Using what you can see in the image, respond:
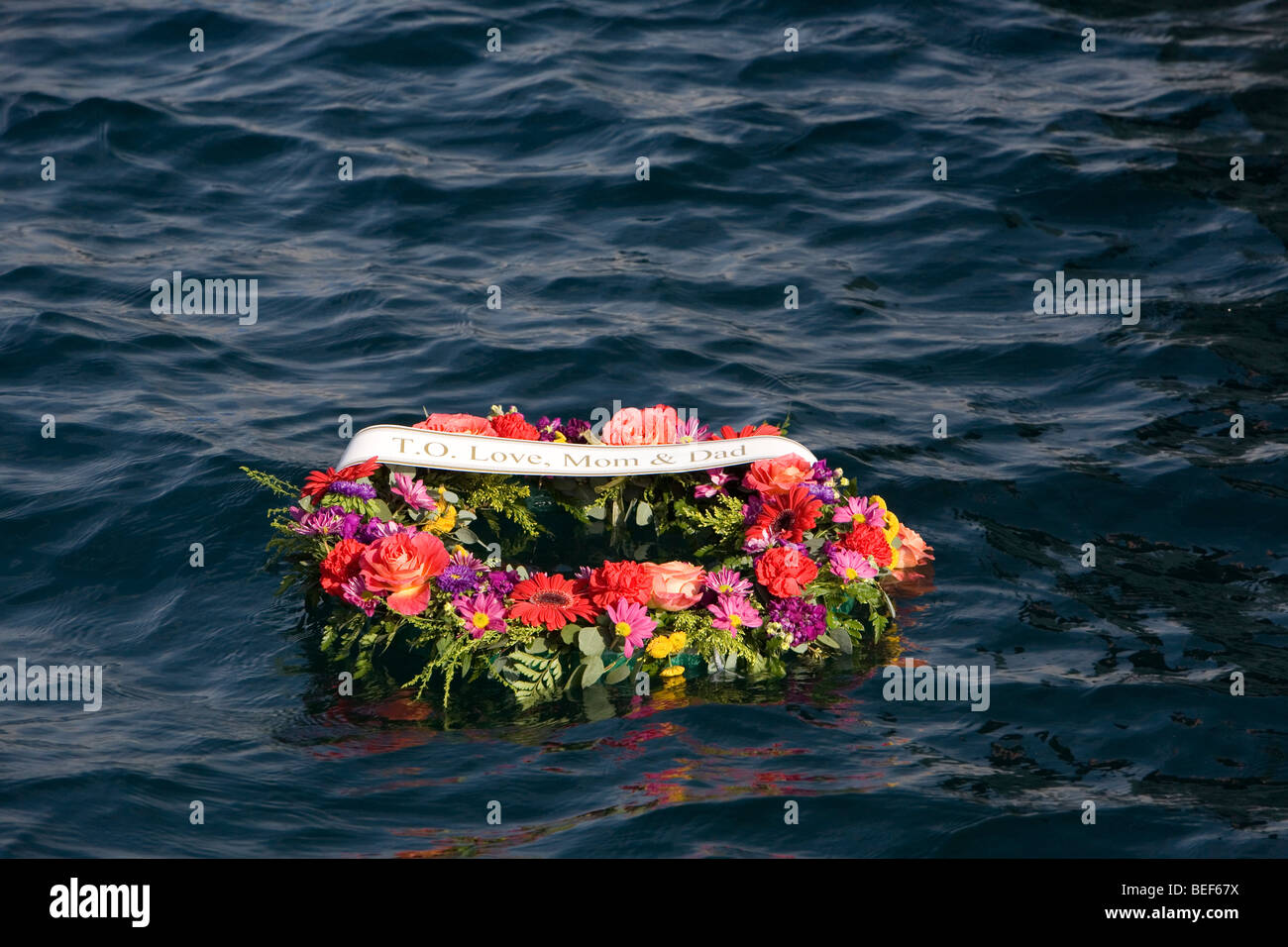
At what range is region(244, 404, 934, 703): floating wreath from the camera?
8.12m

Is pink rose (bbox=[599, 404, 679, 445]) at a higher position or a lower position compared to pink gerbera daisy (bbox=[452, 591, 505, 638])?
higher

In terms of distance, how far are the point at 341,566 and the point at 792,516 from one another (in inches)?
101

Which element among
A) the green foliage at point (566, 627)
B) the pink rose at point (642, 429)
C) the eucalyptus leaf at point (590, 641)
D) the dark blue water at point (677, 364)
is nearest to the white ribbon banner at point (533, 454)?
the pink rose at point (642, 429)

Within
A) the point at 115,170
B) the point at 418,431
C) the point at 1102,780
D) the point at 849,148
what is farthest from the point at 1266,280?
the point at 115,170

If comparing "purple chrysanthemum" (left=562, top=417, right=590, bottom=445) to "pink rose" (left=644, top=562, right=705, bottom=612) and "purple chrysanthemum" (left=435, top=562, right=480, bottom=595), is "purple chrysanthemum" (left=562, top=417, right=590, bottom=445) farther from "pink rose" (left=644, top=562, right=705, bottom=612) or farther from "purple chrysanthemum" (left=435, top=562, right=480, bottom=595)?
"purple chrysanthemum" (left=435, top=562, right=480, bottom=595)

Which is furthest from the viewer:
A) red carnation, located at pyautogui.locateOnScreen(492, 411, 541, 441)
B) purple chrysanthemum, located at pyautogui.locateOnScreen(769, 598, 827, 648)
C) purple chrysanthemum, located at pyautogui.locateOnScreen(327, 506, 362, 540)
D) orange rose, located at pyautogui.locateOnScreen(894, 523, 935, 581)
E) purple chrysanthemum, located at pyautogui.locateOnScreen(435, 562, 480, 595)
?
orange rose, located at pyautogui.locateOnScreen(894, 523, 935, 581)

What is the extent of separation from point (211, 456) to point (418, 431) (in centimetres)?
290

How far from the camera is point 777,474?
8953 mm

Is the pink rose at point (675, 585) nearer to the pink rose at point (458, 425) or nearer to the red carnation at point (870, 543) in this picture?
the red carnation at point (870, 543)

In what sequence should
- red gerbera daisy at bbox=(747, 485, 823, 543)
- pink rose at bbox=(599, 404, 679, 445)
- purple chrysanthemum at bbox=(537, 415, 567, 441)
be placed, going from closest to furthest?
1. red gerbera daisy at bbox=(747, 485, 823, 543)
2. pink rose at bbox=(599, 404, 679, 445)
3. purple chrysanthemum at bbox=(537, 415, 567, 441)

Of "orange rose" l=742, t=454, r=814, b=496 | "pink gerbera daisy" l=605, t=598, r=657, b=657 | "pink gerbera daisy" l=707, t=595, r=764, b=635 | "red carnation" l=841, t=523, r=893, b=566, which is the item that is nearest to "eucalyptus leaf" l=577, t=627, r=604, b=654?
"pink gerbera daisy" l=605, t=598, r=657, b=657

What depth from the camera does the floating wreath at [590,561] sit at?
812 centimetres

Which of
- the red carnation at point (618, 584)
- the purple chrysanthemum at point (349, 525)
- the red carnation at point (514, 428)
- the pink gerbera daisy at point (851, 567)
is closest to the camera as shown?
the red carnation at point (618, 584)
